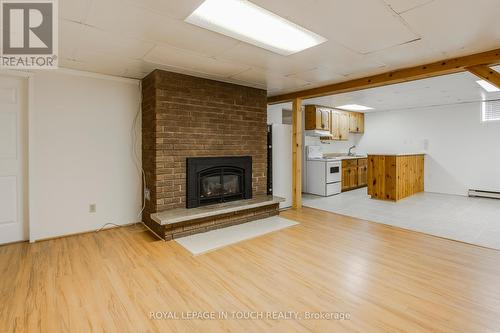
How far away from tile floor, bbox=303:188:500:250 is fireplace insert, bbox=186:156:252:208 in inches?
71.3

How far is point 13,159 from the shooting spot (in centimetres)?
315

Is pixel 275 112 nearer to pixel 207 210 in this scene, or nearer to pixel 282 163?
pixel 282 163

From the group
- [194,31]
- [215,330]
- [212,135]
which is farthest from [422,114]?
[215,330]

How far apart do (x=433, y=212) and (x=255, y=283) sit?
407 cm

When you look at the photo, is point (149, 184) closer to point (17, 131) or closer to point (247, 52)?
point (17, 131)

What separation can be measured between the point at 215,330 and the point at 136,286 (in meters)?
0.94

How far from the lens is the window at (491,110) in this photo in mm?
5762

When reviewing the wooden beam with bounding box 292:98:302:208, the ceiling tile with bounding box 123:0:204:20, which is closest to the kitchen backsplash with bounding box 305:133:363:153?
the wooden beam with bounding box 292:98:302:208

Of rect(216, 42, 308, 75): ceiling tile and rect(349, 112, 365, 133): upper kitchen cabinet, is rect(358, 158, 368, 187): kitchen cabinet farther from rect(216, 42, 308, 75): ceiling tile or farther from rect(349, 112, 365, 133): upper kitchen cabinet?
rect(216, 42, 308, 75): ceiling tile

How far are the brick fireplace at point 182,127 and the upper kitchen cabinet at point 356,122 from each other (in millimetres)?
4351

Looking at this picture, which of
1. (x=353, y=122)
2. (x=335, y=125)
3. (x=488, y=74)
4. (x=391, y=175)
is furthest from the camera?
(x=353, y=122)

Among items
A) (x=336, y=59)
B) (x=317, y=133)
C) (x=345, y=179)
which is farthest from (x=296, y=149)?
(x=345, y=179)

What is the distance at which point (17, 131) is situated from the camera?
3.16 meters

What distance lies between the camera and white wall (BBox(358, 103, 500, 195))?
592 centimetres
